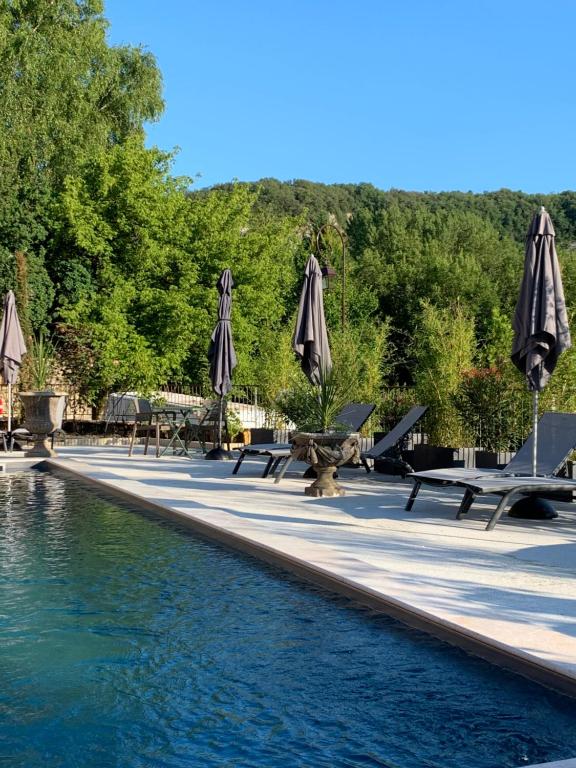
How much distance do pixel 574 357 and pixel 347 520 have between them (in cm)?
555

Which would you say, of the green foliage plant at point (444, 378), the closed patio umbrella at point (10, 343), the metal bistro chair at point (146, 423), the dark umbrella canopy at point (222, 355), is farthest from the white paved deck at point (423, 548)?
the closed patio umbrella at point (10, 343)

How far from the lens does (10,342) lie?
1541 cm

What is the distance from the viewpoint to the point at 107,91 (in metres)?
26.9

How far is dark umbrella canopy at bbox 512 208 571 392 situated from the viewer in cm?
728

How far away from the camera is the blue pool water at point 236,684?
2.84 metres

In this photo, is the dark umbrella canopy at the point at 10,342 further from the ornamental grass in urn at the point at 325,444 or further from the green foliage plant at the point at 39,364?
the ornamental grass in urn at the point at 325,444

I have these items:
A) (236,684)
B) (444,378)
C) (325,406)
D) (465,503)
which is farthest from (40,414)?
(236,684)

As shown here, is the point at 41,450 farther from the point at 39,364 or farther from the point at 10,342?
the point at 10,342

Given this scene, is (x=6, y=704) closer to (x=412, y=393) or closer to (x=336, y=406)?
(x=336, y=406)

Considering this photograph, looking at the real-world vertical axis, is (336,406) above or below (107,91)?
below

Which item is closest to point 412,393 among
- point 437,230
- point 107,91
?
point 107,91

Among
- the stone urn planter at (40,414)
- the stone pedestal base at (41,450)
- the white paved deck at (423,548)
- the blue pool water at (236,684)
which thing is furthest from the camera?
the stone urn planter at (40,414)

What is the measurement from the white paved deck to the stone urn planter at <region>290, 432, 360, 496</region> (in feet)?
0.82

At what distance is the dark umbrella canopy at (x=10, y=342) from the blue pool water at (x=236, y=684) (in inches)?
419
